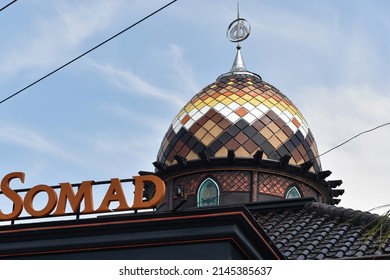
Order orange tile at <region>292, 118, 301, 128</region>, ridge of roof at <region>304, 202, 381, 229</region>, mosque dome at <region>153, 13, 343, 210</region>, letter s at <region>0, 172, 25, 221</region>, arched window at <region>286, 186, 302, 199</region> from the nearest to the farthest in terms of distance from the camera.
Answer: letter s at <region>0, 172, 25, 221</region> → ridge of roof at <region>304, 202, 381, 229</region> → mosque dome at <region>153, 13, 343, 210</region> → arched window at <region>286, 186, 302, 199</region> → orange tile at <region>292, 118, 301, 128</region>

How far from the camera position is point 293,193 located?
18312mm

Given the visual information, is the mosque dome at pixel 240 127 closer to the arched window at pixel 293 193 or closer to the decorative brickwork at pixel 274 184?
the decorative brickwork at pixel 274 184

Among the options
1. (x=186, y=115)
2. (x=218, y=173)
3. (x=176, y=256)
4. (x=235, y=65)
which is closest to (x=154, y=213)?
(x=176, y=256)

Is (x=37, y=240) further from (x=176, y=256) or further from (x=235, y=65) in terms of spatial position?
(x=235, y=65)

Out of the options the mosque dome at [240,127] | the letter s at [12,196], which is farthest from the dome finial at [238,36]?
the letter s at [12,196]

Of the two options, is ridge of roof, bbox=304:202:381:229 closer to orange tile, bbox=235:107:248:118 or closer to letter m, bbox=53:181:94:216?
orange tile, bbox=235:107:248:118

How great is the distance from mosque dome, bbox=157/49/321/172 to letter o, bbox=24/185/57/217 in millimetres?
6999

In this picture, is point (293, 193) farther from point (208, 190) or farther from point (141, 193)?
point (141, 193)

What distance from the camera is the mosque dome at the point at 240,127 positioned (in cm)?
1830

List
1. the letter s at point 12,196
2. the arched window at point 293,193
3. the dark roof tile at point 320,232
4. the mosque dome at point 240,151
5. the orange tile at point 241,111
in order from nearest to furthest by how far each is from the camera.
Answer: the letter s at point 12,196
the dark roof tile at point 320,232
the mosque dome at point 240,151
the arched window at point 293,193
the orange tile at point 241,111

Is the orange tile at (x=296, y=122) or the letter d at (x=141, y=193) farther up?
the orange tile at (x=296, y=122)

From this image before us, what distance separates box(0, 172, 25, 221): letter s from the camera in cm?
1148

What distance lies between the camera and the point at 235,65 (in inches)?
819

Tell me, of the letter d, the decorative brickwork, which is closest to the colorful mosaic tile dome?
the decorative brickwork
